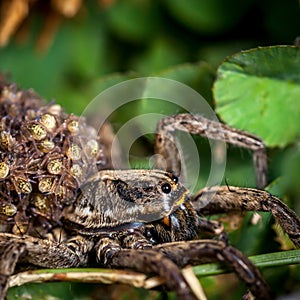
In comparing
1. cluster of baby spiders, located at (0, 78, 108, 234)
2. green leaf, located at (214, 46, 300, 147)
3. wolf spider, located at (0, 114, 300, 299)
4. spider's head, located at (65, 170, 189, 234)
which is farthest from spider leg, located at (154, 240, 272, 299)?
green leaf, located at (214, 46, 300, 147)

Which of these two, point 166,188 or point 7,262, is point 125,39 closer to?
point 166,188

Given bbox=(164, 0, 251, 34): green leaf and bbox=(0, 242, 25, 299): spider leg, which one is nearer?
bbox=(0, 242, 25, 299): spider leg

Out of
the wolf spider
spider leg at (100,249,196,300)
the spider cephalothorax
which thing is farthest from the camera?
the spider cephalothorax

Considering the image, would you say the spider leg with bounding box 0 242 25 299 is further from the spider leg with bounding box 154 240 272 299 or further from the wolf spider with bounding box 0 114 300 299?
the spider leg with bounding box 154 240 272 299

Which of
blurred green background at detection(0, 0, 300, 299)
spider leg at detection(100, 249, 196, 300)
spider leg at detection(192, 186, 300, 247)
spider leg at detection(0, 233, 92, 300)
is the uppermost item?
blurred green background at detection(0, 0, 300, 299)

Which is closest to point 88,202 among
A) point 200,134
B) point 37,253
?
point 37,253

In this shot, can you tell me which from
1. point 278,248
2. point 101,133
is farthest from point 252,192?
point 101,133

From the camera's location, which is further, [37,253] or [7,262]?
[37,253]
